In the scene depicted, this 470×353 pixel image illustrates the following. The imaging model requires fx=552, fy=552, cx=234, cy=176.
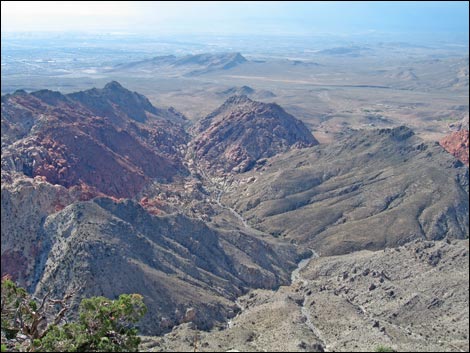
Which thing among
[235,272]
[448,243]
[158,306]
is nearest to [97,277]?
[158,306]

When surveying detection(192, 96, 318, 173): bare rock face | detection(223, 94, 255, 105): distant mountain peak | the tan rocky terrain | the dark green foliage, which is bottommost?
the tan rocky terrain

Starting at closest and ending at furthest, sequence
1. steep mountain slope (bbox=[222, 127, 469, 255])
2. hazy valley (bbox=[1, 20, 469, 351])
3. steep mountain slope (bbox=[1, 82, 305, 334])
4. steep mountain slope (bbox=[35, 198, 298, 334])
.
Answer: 1. hazy valley (bbox=[1, 20, 469, 351])
2. steep mountain slope (bbox=[35, 198, 298, 334])
3. steep mountain slope (bbox=[1, 82, 305, 334])
4. steep mountain slope (bbox=[222, 127, 469, 255])

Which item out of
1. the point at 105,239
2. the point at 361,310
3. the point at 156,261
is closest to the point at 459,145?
the point at 361,310

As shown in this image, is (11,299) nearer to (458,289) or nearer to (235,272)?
(235,272)

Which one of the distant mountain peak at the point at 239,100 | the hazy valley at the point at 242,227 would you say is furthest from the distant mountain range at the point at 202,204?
the distant mountain peak at the point at 239,100

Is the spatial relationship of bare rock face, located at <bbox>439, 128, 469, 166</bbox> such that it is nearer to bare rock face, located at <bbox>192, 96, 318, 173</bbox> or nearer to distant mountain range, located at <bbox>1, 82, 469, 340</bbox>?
distant mountain range, located at <bbox>1, 82, 469, 340</bbox>

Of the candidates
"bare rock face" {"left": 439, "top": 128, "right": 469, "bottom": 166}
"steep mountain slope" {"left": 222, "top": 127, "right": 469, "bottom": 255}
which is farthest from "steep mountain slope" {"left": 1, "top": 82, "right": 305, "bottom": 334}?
"bare rock face" {"left": 439, "top": 128, "right": 469, "bottom": 166}
